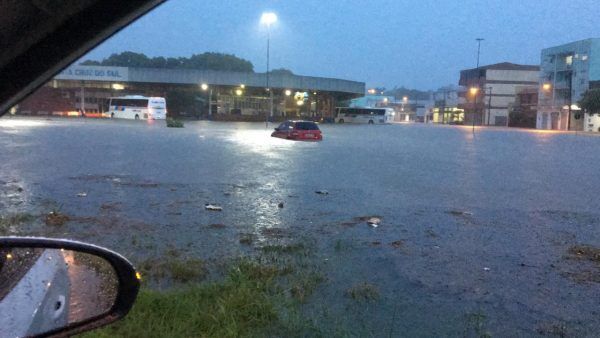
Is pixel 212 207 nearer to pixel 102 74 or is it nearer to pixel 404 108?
pixel 102 74

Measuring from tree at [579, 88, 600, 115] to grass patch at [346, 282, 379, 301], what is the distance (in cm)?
6470

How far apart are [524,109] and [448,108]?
1351 inches

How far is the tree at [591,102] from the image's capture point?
6153cm

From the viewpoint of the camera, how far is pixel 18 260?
2.00 metres

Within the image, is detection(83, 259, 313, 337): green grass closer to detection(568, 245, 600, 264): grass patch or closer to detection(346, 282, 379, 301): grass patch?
detection(346, 282, 379, 301): grass patch

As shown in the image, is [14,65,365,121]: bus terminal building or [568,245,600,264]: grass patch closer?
[568,245,600,264]: grass patch

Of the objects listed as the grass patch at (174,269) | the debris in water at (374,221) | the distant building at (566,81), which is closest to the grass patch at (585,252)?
the debris in water at (374,221)

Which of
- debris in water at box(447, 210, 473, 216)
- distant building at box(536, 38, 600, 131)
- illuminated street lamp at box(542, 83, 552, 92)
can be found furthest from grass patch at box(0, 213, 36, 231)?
illuminated street lamp at box(542, 83, 552, 92)

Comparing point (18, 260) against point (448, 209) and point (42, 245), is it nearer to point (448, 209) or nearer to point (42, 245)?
point (42, 245)

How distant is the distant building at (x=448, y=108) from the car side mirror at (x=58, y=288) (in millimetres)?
109267

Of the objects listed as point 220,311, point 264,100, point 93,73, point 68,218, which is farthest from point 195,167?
point 264,100

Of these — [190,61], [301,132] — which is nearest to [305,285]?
[301,132]

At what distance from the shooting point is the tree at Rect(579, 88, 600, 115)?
2422 inches

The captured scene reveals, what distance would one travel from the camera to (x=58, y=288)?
93.6 inches
